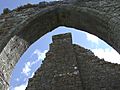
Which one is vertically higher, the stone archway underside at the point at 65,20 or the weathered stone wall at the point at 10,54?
the stone archway underside at the point at 65,20

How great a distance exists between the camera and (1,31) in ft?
20.6

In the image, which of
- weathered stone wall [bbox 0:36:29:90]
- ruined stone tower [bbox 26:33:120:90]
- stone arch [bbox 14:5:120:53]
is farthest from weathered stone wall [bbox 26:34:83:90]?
weathered stone wall [bbox 0:36:29:90]

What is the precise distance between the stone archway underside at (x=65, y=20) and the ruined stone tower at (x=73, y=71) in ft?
14.3

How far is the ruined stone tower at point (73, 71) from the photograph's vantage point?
35.3 feet

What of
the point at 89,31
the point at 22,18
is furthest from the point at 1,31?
the point at 89,31

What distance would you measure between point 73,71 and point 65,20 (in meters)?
→ 4.60

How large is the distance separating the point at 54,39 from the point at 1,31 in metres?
6.82

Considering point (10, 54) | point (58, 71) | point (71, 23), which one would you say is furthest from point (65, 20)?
point (58, 71)

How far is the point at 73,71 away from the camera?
36.5ft

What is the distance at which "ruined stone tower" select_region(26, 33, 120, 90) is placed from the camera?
35.3 ft

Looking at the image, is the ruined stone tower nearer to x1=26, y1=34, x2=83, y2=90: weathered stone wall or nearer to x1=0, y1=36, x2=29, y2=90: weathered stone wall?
x1=26, y1=34, x2=83, y2=90: weathered stone wall

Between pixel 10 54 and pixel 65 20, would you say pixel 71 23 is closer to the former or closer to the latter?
pixel 65 20

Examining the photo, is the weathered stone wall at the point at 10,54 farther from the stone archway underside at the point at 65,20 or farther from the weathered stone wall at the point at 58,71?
the weathered stone wall at the point at 58,71

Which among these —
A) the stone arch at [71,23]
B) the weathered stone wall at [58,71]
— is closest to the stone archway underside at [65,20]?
the stone arch at [71,23]
